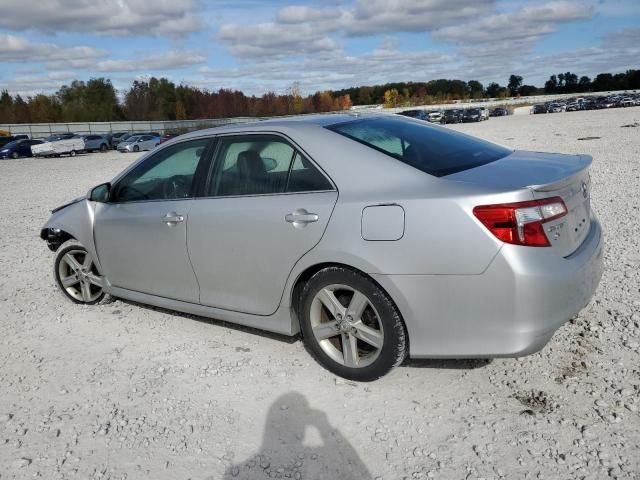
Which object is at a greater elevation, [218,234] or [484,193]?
[484,193]

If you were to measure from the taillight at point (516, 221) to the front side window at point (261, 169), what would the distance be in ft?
3.32

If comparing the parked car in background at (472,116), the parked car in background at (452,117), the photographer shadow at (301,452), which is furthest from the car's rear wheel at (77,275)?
the parked car in background at (452,117)

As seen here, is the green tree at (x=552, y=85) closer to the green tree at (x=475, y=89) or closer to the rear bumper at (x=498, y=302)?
the green tree at (x=475, y=89)

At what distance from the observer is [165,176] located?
173 inches

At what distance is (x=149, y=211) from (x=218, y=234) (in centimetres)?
82

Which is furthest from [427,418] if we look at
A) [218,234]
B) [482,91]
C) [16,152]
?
[482,91]

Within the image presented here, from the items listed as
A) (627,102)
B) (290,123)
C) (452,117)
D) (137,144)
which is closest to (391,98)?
(627,102)

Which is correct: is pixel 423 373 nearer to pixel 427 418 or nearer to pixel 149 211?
pixel 427 418

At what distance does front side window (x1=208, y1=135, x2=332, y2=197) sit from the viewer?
3493 millimetres

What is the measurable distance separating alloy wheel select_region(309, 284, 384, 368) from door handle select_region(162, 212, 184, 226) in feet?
4.18

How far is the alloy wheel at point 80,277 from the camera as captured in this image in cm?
502

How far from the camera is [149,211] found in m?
4.29

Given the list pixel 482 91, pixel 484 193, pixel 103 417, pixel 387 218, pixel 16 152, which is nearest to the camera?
pixel 484 193

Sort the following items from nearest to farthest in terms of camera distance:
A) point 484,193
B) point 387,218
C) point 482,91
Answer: point 484,193, point 387,218, point 482,91
